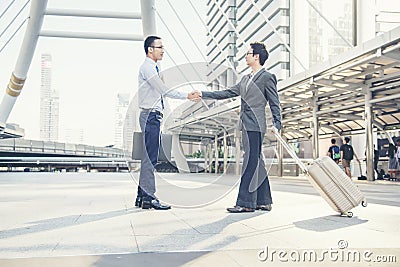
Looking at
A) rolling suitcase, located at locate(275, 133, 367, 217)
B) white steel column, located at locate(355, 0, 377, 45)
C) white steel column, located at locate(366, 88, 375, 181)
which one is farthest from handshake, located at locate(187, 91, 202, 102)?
white steel column, located at locate(355, 0, 377, 45)

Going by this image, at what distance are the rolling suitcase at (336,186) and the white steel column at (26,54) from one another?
34.2ft

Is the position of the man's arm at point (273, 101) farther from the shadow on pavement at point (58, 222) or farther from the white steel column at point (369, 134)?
the white steel column at point (369, 134)

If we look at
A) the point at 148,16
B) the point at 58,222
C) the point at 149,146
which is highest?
the point at 148,16

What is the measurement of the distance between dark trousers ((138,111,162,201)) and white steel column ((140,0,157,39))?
8.08m

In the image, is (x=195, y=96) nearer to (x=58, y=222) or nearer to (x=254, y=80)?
(x=254, y=80)

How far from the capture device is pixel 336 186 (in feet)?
14.6

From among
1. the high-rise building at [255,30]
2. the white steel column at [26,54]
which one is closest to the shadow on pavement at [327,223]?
the white steel column at [26,54]

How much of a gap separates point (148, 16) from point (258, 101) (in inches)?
336

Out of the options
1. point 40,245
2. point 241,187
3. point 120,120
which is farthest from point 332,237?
point 120,120

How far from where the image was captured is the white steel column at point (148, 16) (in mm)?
12555

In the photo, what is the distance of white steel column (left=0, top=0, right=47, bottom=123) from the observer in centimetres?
1295

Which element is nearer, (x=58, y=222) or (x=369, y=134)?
(x=58, y=222)

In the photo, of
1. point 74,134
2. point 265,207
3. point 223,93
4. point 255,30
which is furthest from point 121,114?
point 255,30

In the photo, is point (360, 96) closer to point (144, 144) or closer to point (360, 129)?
point (360, 129)
